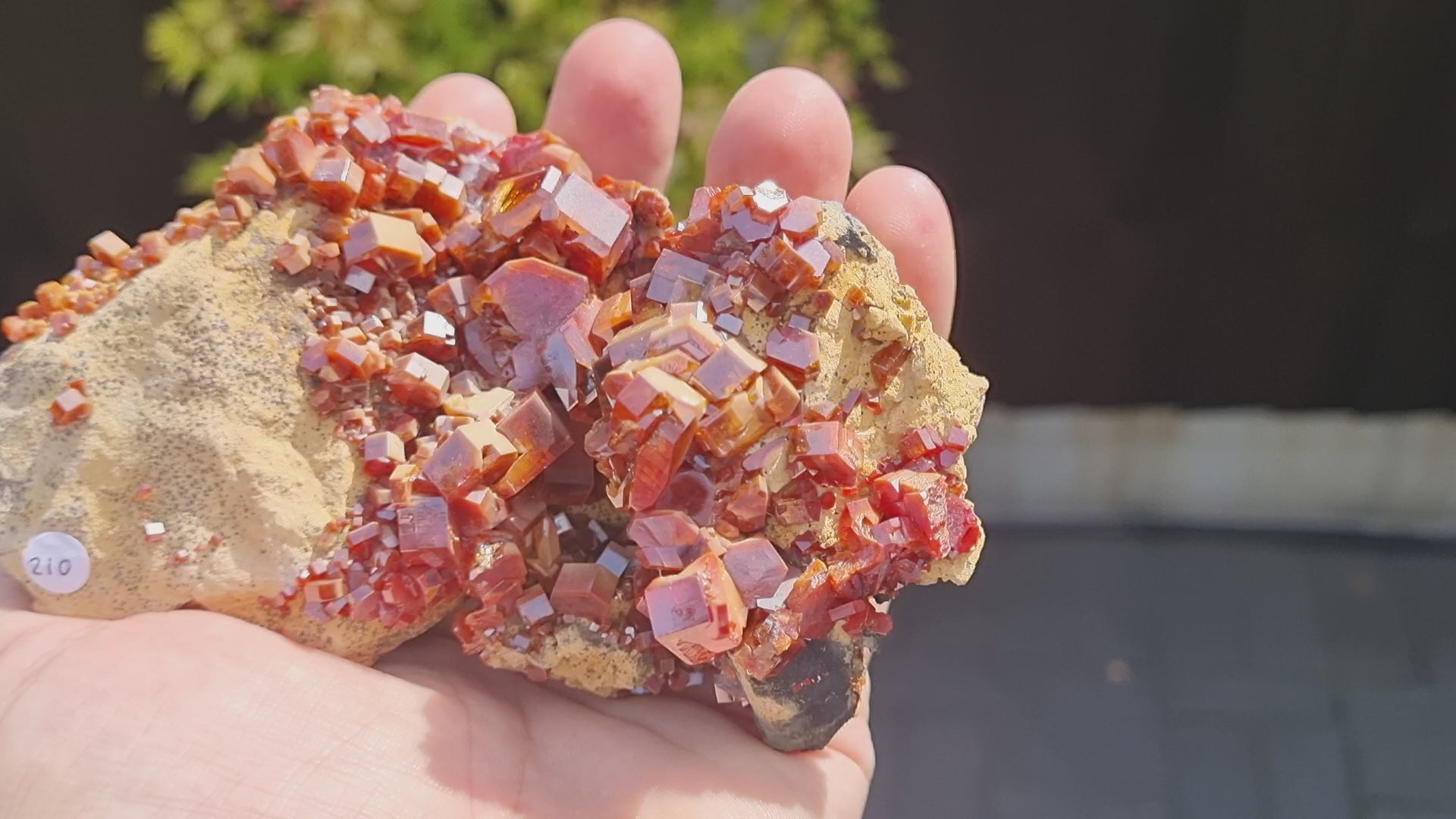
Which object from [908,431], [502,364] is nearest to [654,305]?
[502,364]

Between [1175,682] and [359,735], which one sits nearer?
[359,735]

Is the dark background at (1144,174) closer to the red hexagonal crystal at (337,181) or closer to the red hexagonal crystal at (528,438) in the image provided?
the red hexagonal crystal at (337,181)

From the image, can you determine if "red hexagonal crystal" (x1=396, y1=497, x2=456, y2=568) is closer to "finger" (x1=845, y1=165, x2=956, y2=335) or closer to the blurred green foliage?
"finger" (x1=845, y1=165, x2=956, y2=335)

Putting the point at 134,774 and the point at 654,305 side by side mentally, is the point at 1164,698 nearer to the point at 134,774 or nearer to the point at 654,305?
the point at 654,305

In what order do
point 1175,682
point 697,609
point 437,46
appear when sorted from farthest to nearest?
point 1175,682 → point 437,46 → point 697,609

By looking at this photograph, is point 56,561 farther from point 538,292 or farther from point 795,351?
point 795,351

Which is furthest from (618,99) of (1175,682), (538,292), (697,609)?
(1175,682)

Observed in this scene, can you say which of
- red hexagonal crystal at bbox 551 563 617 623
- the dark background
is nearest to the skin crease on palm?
red hexagonal crystal at bbox 551 563 617 623

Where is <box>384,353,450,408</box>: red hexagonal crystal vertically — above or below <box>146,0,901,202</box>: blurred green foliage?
below

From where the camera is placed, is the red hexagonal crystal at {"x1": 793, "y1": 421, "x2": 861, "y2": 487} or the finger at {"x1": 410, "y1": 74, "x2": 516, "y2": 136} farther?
the finger at {"x1": 410, "y1": 74, "x2": 516, "y2": 136}
